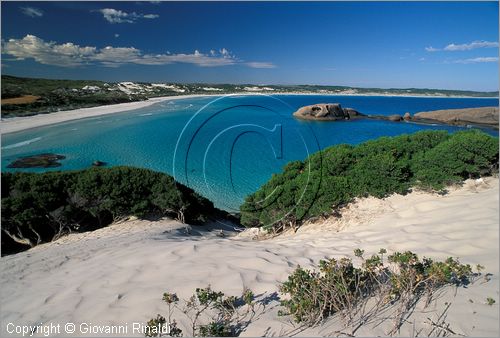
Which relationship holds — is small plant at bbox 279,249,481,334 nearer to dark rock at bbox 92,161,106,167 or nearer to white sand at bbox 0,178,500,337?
white sand at bbox 0,178,500,337

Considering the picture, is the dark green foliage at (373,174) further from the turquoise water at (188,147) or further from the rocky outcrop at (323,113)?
the rocky outcrop at (323,113)

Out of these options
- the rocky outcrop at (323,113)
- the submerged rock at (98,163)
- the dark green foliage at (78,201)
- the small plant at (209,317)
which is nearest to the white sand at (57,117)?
the submerged rock at (98,163)

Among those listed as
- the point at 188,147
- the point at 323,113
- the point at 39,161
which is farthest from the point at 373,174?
the point at 323,113

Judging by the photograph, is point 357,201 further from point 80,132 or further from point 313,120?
point 313,120

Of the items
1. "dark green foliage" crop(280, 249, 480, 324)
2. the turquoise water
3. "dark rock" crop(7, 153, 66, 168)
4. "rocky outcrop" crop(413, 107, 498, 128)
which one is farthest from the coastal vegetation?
"rocky outcrop" crop(413, 107, 498, 128)

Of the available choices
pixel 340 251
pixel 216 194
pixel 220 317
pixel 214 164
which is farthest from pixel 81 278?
pixel 214 164

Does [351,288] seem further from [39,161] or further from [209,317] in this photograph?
[39,161]
